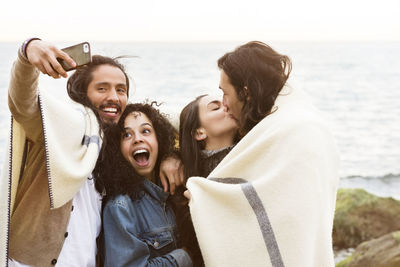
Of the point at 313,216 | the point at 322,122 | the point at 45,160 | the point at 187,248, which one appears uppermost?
the point at 322,122

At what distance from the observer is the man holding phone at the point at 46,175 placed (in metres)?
2.30

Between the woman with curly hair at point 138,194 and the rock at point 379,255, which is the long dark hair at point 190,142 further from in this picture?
the rock at point 379,255

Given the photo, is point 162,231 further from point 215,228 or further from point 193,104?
point 193,104

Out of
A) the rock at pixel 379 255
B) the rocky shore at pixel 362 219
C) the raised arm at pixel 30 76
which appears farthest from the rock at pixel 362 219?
the raised arm at pixel 30 76

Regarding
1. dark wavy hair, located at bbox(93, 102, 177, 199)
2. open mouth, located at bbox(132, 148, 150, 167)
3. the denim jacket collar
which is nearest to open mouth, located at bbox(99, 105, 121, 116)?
dark wavy hair, located at bbox(93, 102, 177, 199)

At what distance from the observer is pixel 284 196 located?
2.29m

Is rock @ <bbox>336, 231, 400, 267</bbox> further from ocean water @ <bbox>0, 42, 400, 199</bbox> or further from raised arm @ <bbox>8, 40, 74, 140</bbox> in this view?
raised arm @ <bbox>8, 40, 74, 140</bbox>

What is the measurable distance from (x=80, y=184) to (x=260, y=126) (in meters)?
0.95

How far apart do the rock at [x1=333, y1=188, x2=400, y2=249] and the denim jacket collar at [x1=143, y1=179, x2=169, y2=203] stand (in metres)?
5.01

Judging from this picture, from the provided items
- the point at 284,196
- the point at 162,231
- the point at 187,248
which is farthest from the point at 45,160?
the point at 284,196

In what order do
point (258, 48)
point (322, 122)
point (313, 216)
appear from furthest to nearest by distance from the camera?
point (258, 48), point (322, 122), point (313, 216)

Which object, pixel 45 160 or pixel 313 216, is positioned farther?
pixel 45 160

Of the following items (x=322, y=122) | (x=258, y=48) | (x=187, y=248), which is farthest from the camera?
(x=187, y=248)

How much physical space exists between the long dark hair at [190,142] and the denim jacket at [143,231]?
9.7 inches
